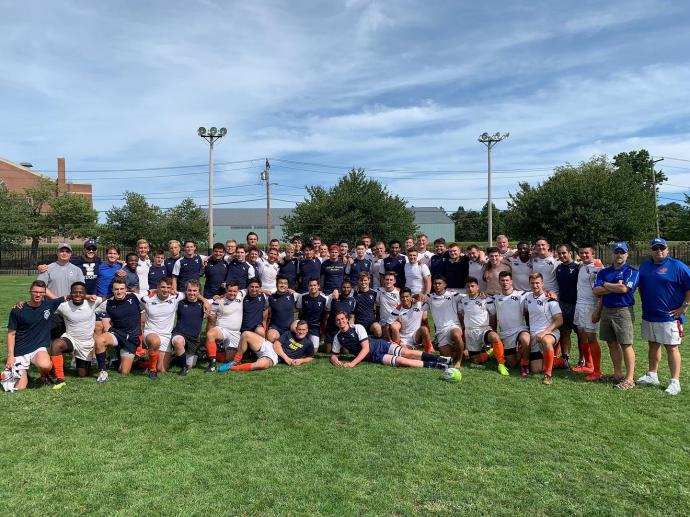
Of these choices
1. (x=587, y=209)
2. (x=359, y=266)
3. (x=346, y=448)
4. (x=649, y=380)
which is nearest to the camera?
(x=346, y=448)

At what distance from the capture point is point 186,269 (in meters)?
7.74

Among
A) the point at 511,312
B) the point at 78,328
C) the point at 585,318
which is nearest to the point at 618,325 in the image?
the point at 585,318

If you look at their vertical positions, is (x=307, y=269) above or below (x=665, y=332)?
above

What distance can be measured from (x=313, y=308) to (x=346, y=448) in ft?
12.6

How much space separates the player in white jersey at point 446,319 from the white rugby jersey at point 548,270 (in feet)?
4.34

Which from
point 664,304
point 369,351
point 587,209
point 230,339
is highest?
point 587,209

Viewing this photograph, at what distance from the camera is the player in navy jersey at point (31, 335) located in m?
5.71

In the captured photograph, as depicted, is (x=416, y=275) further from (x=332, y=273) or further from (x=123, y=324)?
(x=123, y=324)

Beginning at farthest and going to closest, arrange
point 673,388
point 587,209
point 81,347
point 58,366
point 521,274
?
1. point 587,209
2. point 521,274
3. point 81,347
4. point 58,366
5. point 673,388

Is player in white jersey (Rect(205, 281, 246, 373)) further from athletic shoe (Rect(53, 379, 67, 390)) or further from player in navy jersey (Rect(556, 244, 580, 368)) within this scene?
player in navy jersey (Rect(556, 244, 580, 368))

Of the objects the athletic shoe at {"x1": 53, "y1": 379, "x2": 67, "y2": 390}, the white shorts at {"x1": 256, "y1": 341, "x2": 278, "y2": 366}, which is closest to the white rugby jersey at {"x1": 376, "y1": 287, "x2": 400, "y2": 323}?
the white shorts at {"x1": 256, "y1": 341, "x2": 278, "y2": 366}

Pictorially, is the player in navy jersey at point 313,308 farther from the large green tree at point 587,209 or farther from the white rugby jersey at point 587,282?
the large green tree at point 587,209

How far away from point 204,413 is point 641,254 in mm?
34154

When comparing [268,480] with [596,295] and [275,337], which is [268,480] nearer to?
[275,337]
